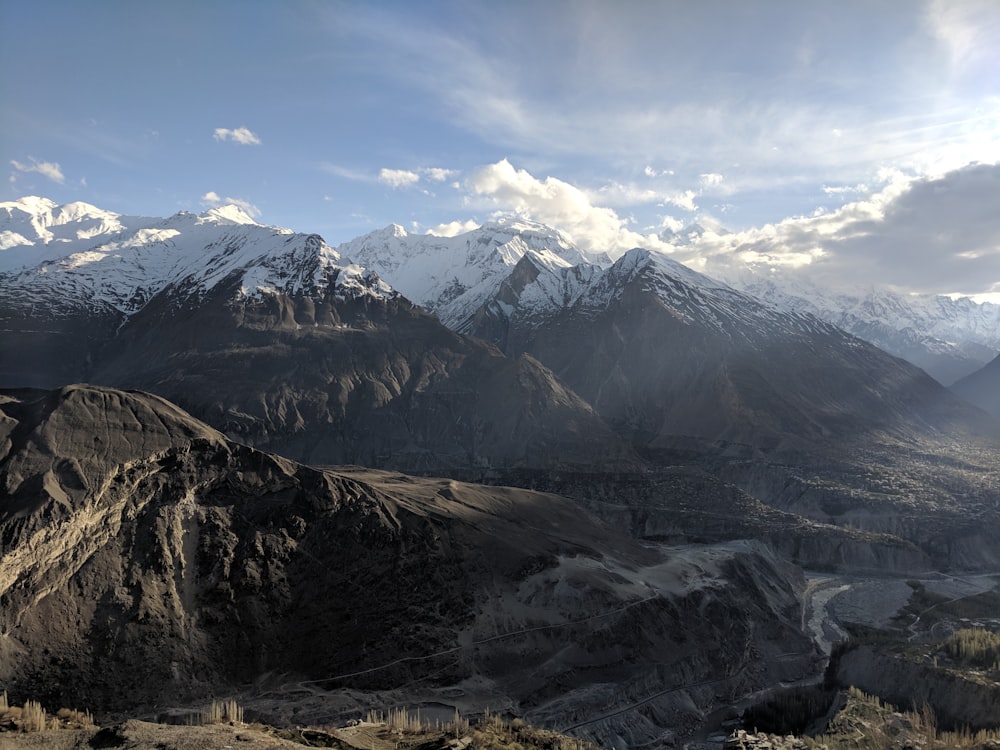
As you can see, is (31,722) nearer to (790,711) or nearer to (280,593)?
(280,593)

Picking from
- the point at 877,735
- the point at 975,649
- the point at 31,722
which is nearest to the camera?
the point at 31,722

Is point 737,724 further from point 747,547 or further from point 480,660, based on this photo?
point 747,547

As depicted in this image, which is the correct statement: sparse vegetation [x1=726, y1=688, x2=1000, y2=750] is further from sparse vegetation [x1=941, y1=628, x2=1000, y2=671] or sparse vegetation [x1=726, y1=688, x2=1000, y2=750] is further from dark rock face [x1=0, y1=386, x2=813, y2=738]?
dark rock face [x1=0, y1=386, x2=813, y2=738]

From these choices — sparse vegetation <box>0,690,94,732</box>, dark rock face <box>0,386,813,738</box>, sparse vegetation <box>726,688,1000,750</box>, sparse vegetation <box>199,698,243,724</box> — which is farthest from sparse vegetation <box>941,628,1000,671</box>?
sparse vegetation <box>0,690,94,732</box>

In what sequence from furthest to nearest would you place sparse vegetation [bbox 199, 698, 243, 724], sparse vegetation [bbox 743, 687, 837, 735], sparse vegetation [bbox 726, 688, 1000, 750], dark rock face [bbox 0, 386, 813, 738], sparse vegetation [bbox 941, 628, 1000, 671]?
1. sparse vegetation [bbox 743, 687, 837, 735]
2. dark rock face [bbox 0, 386, 813, 738]
3. sparse vegetation [bbox 941, 628, 1000, 671]
4. sparse vegetation [bbox 726, 688, 1000, 750]
5. sparse vegetation [bbox 199, 698, 243, 724]

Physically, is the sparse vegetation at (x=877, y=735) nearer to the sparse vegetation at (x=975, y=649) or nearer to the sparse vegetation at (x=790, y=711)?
the sparse vegetation at (x=790, y=711)

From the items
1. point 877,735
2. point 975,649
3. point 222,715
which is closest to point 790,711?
point 975,649

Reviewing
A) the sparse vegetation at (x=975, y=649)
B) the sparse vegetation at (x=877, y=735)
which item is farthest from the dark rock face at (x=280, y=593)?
the sparse vegetation at (x=975, y=649)

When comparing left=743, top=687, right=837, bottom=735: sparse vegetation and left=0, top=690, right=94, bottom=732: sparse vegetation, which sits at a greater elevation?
left=0, top=690, right=94, bottom=732: sparse vegetation
